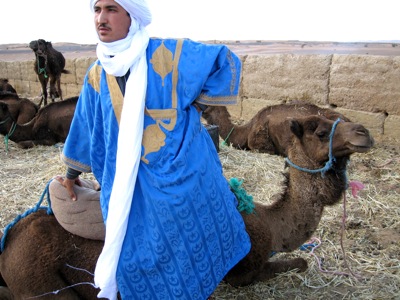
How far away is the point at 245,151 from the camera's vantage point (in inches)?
312

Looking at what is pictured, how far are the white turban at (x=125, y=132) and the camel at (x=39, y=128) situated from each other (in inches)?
272

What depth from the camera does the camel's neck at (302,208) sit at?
3.36m

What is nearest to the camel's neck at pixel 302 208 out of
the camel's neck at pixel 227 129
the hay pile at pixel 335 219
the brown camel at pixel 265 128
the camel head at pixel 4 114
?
the hay pile at pixel 335 219

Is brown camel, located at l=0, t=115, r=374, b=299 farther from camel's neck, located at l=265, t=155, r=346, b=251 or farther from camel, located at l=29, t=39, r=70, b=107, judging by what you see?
camel, located at l=29, t=39, r=70, b=107

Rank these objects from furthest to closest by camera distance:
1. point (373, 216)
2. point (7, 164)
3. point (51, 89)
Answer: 1. point (51, 89)
2. point (7, 164)
3. point (373, 216)

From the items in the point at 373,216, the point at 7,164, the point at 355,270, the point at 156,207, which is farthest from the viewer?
the point at 7,164

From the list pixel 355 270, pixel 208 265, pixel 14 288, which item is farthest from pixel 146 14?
pixel 355 270

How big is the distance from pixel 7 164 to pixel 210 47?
619 centimetres

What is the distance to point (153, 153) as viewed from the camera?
253cm

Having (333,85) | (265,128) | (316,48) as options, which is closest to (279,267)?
(265,128)

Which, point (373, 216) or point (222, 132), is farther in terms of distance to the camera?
point (222, 132)

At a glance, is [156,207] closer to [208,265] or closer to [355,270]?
[208,265]

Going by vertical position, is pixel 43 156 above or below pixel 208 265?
below

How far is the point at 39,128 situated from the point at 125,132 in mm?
7277
